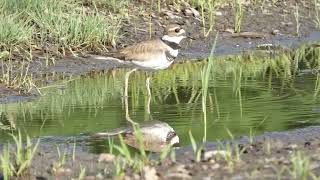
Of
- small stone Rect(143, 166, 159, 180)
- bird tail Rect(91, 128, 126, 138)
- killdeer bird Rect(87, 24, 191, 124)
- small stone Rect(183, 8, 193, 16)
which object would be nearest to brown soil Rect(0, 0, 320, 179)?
small stone Rect(143, 166, 159, 180)

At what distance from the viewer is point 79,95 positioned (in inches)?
386

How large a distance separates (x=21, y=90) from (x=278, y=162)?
450cm

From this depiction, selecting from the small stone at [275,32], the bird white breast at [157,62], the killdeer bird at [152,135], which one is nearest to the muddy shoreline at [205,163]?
the killdeer bird at [152,135]

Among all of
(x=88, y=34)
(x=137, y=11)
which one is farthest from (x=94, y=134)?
(x=137, y=11)

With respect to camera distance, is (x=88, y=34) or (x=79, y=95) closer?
(x=79, y=95)

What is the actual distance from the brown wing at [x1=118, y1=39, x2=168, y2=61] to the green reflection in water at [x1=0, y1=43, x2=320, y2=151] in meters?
0.42

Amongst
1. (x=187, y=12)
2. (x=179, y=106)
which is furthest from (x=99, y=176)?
(x=187, y=12)

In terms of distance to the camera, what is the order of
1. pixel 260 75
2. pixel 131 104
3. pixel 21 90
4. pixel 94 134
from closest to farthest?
pixel 94 134 → pixel 131 104 → pixel 21 90 → pixel 260 75

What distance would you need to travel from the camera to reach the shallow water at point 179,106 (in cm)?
782

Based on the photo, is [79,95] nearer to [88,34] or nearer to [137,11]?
[88,34]

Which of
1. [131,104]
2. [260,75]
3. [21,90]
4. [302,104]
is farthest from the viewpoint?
[260,75]

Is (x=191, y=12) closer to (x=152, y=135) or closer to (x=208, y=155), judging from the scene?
(x=152, y=135)

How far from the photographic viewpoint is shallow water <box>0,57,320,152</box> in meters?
7.82

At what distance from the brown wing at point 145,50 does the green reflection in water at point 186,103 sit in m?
0.42
